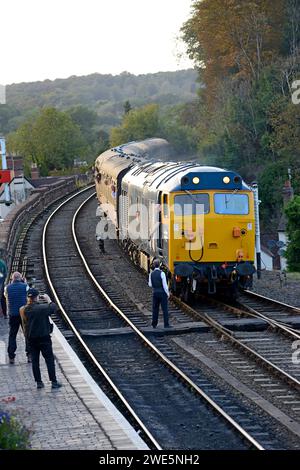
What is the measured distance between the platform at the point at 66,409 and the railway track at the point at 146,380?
424 mm

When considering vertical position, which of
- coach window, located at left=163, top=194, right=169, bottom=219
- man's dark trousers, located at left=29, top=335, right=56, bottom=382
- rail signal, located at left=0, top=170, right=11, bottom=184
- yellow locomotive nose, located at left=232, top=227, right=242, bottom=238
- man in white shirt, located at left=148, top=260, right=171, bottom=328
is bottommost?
man's dark trousers, located at left=29, top=335, right=56, bottom=382

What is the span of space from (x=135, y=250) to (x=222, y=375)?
46.2 feet

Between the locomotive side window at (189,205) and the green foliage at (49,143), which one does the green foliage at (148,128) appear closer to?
the green foliage at (49,143)

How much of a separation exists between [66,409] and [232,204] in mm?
10193

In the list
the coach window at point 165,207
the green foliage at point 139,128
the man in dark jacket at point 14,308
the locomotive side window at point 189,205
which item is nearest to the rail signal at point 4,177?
the man in dark jacket at point 14,308

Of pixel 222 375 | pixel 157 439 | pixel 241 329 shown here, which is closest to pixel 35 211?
pixel 241 329

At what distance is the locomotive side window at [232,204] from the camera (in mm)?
22828

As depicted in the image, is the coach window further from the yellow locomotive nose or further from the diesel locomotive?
the yellow locomotive nose

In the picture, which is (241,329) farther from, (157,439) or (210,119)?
(210,119)

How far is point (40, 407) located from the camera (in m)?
13.9

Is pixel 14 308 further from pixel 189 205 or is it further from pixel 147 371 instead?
pixel 189 205

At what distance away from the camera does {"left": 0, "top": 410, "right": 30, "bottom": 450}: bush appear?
34.2 feet

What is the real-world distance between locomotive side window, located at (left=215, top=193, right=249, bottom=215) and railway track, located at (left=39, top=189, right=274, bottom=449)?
3179 mm

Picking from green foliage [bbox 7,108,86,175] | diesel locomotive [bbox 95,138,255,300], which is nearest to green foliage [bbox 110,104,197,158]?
green foliage [bbox 7,108,86,175]
